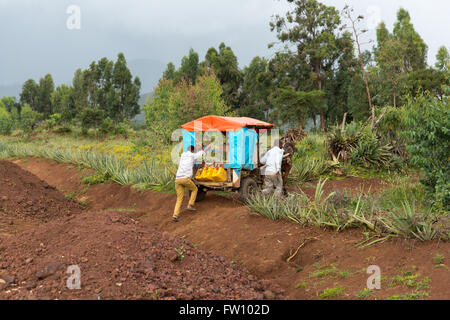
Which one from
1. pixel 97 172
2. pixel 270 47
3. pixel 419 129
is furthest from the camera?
pixel 270 47

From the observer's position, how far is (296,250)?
6.48 m

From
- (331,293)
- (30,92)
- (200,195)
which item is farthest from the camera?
(30,92)

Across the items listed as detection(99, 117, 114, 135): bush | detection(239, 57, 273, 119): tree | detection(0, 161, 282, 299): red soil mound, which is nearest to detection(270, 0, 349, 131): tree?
detection(239, 57, 273, 119): tree

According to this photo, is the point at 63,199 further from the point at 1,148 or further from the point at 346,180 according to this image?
the point at 1,148

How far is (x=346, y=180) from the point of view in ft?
44.0

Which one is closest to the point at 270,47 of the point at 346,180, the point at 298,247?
the point at 346,180

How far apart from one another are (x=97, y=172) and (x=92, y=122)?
18974mm

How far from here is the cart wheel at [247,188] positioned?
9427 millimetres

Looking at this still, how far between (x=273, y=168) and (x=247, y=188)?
0.81 meters

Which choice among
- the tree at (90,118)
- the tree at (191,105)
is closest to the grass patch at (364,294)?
the tree at (191,105)

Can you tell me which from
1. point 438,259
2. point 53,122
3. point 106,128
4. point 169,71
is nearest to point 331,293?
point 438,259

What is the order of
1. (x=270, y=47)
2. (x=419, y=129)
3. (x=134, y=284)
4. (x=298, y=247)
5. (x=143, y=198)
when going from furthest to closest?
(x=270, y=47) < (x=143, y=198) < (x=419, y=129) < (x=298, y=247) < (x=134, y=284)

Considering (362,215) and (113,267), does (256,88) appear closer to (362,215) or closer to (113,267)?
(362,215)

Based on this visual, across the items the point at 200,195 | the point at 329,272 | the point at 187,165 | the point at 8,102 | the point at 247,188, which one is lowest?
the point at 329,272
